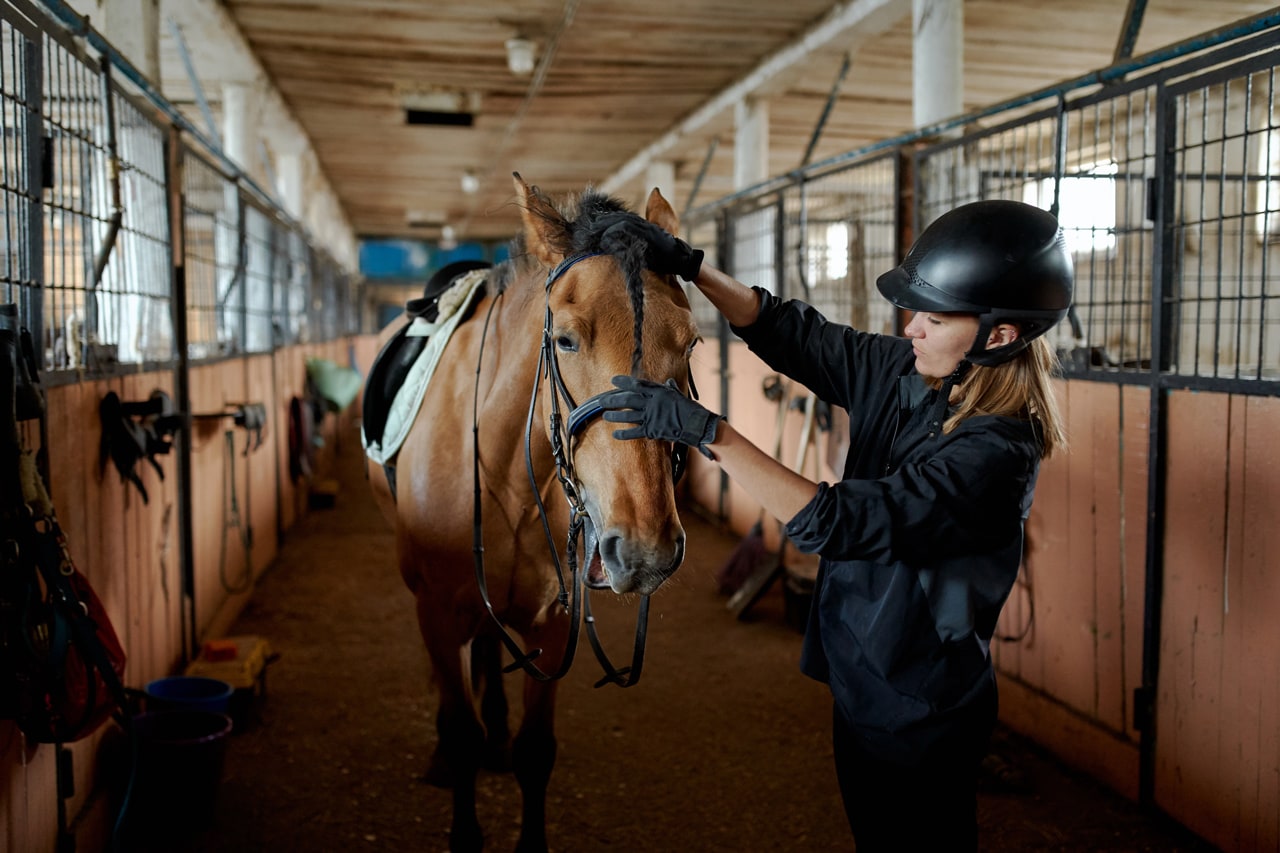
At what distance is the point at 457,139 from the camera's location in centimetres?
1022

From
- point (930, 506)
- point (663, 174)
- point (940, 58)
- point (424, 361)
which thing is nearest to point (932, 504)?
point (930, 506)

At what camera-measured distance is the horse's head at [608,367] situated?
57.7 inches

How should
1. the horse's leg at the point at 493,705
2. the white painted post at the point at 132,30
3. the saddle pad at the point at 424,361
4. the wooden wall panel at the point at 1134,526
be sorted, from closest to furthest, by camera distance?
the saddle pad at the point at 424,361, the wooden wall panel at the point at 1134,526, the horse's leg at the point at 493,705, the white painted post at the point at 132,30

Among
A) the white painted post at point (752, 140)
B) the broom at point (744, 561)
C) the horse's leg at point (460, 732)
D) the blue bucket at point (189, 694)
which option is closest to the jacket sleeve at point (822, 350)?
the horse's leg at point (460, 732)

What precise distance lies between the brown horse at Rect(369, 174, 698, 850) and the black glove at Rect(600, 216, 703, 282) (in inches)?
0.9

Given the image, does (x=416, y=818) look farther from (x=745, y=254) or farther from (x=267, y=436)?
(x=745, y=254)

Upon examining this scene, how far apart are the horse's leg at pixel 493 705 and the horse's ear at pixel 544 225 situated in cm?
168

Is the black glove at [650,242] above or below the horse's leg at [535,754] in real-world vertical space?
above

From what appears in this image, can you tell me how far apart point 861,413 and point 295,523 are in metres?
6.22

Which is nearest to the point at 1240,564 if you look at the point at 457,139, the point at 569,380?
the point at 569,380

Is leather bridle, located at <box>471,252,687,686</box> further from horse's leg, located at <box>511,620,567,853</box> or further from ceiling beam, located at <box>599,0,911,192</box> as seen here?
ceiling beam, located at <box>599,0,911,192</box>

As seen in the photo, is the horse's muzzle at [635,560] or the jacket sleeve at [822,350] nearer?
the horse's muzzle at [635,560]

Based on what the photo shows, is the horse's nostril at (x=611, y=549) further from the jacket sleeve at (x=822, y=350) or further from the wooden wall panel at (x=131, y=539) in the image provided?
the wooden wall panel at (x=131, y=539)

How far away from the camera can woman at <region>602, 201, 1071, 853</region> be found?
136 centimetres
